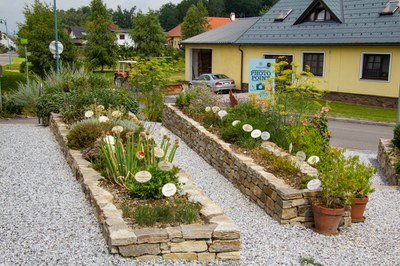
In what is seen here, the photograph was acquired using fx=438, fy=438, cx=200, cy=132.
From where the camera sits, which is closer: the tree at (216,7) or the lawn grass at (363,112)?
the lawn grass at (363,112)

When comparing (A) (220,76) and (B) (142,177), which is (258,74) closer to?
(B) (142,177)

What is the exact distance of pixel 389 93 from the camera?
801 inches

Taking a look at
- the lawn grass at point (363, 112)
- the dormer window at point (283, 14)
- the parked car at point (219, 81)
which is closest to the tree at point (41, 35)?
the parked car at point (219, 81)

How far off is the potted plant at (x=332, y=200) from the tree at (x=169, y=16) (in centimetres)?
9892

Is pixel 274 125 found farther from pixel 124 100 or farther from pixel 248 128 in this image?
pixel 124 100

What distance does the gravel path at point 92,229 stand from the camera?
4484 mm

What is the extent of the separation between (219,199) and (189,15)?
161ft

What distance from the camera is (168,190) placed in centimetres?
527

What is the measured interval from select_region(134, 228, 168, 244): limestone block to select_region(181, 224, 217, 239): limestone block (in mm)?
214

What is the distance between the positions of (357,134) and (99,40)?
33887mm

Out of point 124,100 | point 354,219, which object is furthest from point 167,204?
point 124,100

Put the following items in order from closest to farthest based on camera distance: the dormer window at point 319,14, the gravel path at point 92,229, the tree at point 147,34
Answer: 1. the gravel path at point 92,229
2. the dormer window at point 319,14
3. the tree at point 147,34

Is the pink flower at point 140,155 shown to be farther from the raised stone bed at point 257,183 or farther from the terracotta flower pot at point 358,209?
the terracotta flower pot at point 358,209

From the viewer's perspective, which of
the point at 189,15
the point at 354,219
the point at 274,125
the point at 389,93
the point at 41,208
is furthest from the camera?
the point at 189,15
